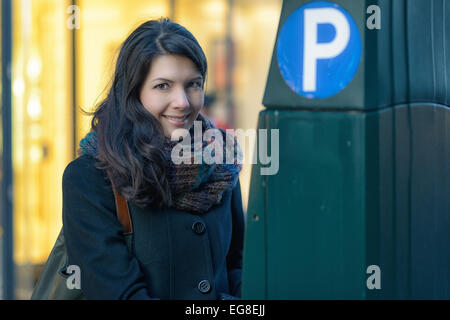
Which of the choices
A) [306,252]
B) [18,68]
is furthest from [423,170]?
[18,68]

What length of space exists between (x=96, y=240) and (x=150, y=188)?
0.23 meters

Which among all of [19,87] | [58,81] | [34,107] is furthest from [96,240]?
[58,81]

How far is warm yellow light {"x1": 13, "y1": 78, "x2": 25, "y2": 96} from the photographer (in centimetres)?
521

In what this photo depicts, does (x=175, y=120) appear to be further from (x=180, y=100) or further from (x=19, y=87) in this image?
(x=19, y=87)

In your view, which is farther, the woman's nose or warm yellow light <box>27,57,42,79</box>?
warm yellow light <box>27,57,42,79</box>

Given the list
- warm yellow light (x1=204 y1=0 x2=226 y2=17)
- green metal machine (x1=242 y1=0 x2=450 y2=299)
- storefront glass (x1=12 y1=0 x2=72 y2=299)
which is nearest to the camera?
green metal machine (x1=242 y1=0 x2=450 y2=299)

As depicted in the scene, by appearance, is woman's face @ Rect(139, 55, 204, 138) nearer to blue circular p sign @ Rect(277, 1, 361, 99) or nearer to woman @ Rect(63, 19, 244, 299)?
woman @ Rect(63, 19, 244, 299)

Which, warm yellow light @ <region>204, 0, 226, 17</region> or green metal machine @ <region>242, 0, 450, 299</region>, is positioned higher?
warm yellow light @ <region>204, 0, 226, 17</region>

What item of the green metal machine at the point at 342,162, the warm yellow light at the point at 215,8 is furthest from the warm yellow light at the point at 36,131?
the green metal machine at the point at 342,162

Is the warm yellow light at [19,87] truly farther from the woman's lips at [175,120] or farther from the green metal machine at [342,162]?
the green metal machine at [342,162]

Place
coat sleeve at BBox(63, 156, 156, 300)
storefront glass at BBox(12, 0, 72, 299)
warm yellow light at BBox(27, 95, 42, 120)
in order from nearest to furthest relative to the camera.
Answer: coat sleeve at BBox(63, 156, 156, 300), storefront glass at BBox(12, 0, 72, 299), warm yellow light at BBox(27, 95, 42, 120)

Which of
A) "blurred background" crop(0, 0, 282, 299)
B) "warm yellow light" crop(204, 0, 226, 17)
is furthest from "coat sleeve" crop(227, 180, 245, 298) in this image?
"warm yellow light" crop(204, 0, 226, 17)

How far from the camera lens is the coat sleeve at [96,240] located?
180 centimetres
